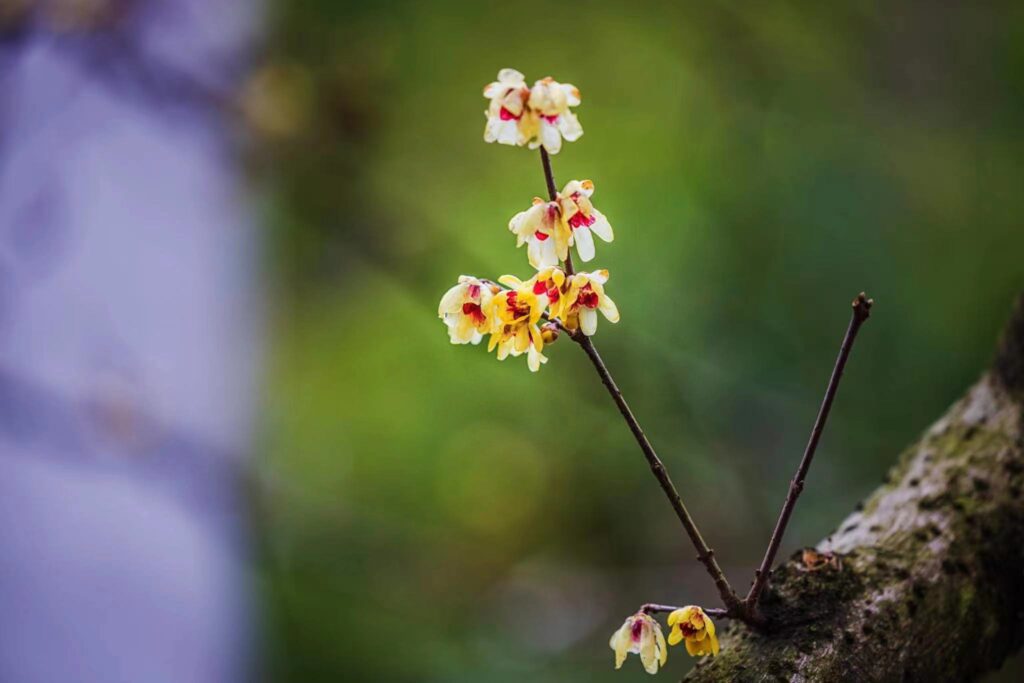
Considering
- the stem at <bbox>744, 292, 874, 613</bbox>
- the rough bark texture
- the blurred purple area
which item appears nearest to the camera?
the stem at <bbox>744, 292, 874, 613</bbox>

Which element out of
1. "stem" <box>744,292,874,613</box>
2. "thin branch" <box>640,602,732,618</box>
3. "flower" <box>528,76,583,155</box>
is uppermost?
"flower" <box>528,76,583,155</box>

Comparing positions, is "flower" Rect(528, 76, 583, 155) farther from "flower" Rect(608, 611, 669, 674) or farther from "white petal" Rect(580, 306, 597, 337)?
"flower" Rect(608, 611, 669, 674)

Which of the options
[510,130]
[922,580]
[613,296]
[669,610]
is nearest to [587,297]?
[510,130]

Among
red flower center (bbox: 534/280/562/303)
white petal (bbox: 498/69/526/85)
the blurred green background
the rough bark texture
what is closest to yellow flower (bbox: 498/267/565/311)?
red flower center (bbox: 534/280/562/303)

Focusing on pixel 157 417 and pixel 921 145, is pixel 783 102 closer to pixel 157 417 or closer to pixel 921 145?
pixel 921 145

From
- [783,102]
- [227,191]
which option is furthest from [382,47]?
[783,102]

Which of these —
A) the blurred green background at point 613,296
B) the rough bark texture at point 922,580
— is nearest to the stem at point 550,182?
the rough bark texture at point 922,580

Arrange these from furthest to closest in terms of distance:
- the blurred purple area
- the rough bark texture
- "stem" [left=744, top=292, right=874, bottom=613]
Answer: the blurred purple area, the rough bark texture, "stem" [left=744, top=292, right=874, bottom=613]
